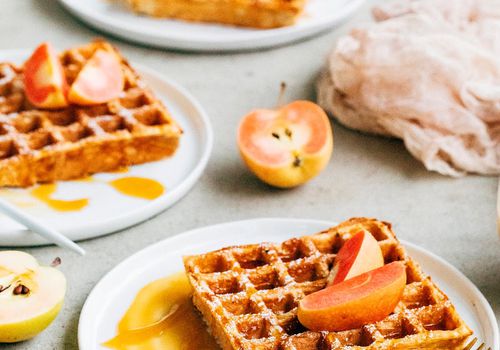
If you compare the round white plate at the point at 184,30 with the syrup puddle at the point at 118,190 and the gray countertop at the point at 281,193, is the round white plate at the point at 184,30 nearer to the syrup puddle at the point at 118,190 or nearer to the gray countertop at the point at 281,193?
the gray countertop at the point at 281,193

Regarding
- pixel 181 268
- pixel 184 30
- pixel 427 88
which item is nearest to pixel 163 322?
pixel 181 268

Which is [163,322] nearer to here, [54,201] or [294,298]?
[294,298]

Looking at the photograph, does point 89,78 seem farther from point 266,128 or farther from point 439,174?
point 439,174

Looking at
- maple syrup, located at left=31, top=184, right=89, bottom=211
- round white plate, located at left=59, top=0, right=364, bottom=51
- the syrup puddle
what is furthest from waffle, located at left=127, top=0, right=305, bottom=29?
maple syrup, located at left=31, top=184, right=89, bottom=211

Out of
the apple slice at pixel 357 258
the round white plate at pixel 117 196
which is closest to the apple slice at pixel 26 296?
the round white plate at pixel 117 196

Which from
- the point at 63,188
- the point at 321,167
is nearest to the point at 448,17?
the point at 321,167

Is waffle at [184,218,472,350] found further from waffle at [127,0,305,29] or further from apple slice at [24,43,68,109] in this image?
waffle at [127,0,305,29]
